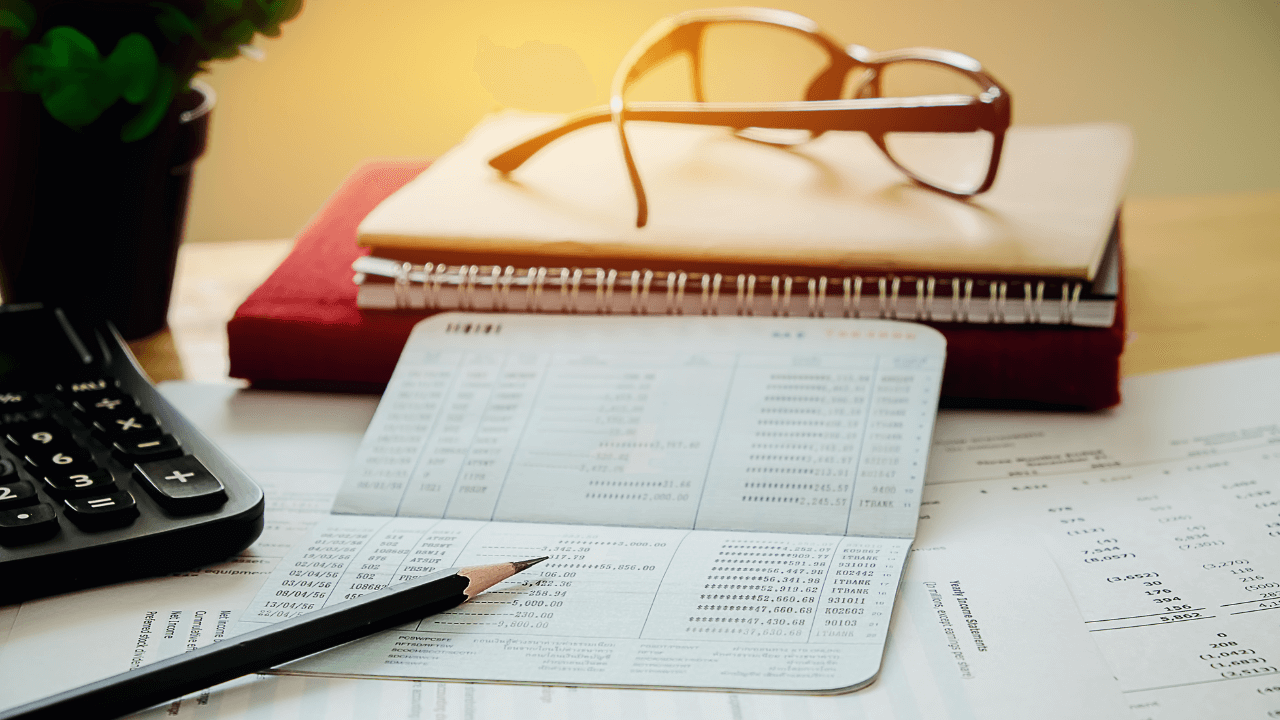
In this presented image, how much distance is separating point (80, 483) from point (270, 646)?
13cm

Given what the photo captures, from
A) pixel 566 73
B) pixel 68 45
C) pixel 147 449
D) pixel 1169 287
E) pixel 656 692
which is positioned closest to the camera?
pixel 656 692

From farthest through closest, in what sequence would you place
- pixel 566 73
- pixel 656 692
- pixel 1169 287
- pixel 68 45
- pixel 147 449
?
pixel 566 73
pixel 1169 287
pixel 68 45
pixel 147 449
pixel 656 692

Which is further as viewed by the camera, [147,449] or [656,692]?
[147,449]

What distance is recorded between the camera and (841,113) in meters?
0.57

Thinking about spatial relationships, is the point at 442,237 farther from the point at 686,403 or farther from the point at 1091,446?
the point at 1091,446

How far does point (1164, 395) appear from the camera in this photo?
53 centimetres

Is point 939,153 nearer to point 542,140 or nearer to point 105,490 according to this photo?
point 542,140

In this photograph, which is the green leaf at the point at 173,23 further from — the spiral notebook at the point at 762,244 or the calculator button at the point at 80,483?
the calculator button at the point at 80,483


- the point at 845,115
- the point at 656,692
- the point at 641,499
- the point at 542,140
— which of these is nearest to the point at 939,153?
the point at 845,115

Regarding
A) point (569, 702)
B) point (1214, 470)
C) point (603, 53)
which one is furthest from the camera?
point (603, 53)

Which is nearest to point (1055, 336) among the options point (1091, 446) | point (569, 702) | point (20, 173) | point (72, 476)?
point (1091, 446)

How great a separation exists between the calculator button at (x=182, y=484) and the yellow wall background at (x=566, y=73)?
68 cm

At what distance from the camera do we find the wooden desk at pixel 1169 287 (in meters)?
0.60

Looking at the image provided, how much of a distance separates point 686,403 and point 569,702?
19 cm
